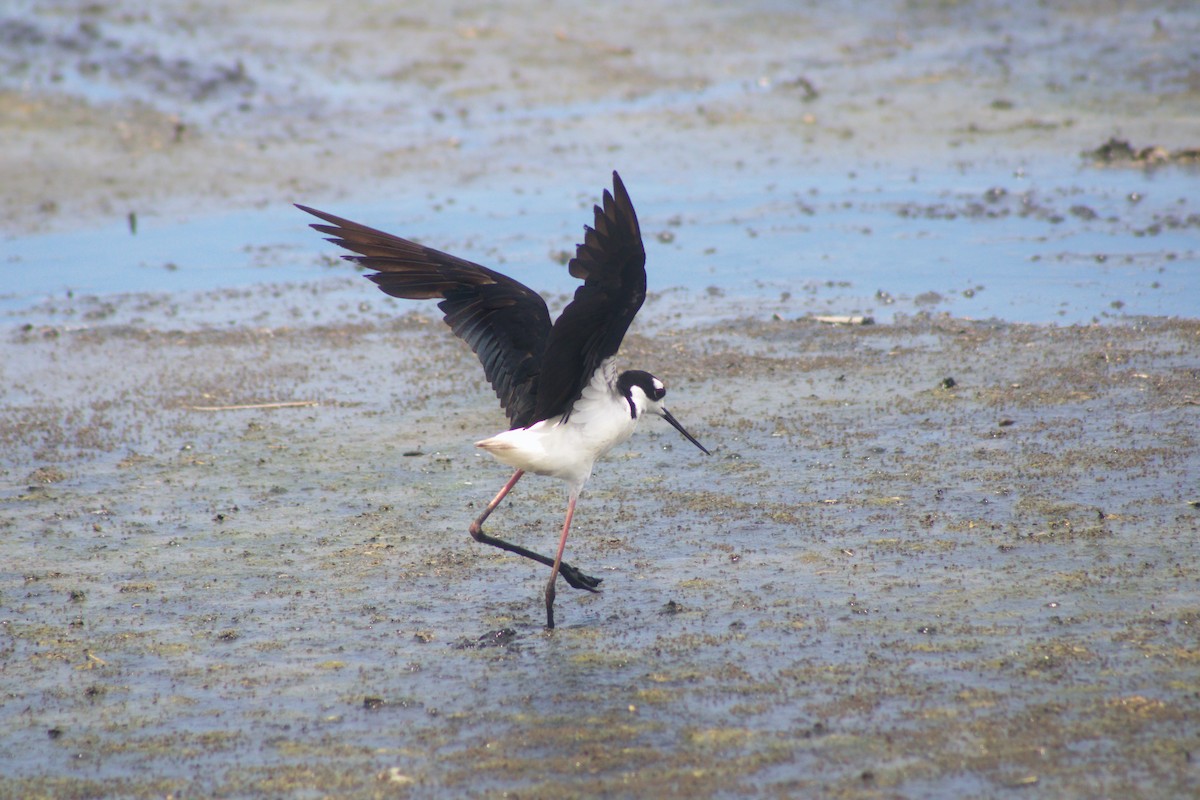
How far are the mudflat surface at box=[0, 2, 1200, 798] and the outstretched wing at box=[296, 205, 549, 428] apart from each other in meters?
0.77

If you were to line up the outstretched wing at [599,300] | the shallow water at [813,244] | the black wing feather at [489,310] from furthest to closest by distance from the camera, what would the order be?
the shallow water at [813,244] → the black wing feather at [489,310] → the outstretched wing at [599,300]

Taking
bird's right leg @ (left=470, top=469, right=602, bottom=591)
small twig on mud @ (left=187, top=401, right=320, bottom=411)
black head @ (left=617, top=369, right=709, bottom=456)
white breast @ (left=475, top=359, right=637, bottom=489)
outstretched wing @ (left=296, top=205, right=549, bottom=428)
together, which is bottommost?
small twig on mud @ (left=187, top=401, right=320, bottom=411)

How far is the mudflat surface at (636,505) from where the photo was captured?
13.3 feet

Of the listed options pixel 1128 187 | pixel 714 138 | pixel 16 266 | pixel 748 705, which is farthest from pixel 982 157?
pixel 748 705

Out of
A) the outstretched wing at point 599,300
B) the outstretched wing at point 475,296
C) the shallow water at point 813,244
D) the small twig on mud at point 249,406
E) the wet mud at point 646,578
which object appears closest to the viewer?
the wet mud at point 646,578

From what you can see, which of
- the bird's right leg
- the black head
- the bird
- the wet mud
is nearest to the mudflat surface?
the wet mud

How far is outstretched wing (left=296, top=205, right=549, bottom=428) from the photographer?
5.44 meters

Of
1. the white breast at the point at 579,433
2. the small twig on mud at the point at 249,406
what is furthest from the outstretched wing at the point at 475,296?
the small twig on mud at the point at 249,406

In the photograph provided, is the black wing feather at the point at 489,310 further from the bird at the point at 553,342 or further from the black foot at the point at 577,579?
the black foot at the point at 577,579

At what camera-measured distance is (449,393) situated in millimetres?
7594

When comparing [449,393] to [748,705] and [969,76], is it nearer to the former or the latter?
[748,705]

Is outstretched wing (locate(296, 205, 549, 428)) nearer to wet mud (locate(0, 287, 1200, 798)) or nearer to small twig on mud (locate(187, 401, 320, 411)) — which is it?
wet mud (locate(0, 287, 1200, 798))

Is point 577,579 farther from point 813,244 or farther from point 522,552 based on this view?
point 813,244

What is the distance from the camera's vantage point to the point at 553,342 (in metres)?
4.88
